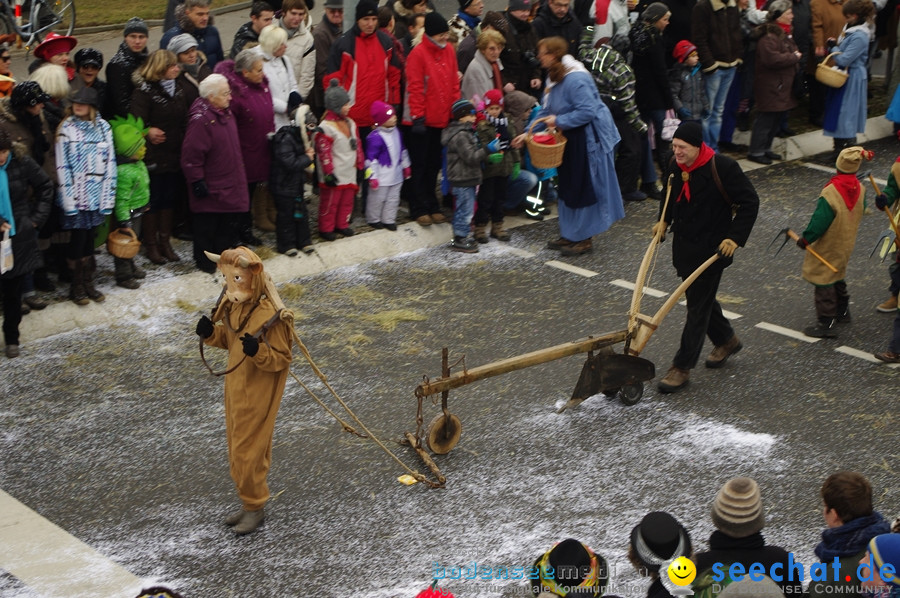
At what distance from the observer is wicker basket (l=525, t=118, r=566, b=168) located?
1055 centimetres

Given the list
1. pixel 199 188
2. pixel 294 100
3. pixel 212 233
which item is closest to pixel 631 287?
pixel 294 100

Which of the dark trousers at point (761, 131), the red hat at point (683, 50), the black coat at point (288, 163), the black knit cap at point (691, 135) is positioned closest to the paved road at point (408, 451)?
the black coat at point (288, 163)

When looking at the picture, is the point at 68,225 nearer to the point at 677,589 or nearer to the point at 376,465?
the point at 376,465

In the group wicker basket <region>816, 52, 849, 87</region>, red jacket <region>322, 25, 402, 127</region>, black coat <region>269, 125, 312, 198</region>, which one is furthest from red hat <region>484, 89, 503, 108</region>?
wicker basket <region>816, 52, 849, 87</region>

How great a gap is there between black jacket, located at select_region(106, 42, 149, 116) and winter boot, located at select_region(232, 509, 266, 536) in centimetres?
454

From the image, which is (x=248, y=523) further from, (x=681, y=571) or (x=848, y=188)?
(x=848, y=188)

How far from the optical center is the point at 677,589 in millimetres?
4609

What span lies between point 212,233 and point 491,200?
276cm

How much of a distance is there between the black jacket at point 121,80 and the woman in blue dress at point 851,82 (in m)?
8.27

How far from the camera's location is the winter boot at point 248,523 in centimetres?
655

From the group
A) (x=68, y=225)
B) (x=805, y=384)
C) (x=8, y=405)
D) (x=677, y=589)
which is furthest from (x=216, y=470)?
(x=805, y=384)

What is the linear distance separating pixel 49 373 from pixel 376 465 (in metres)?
2.79

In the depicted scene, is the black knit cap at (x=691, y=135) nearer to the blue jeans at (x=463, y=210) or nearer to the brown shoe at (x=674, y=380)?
the brown shoe at (x=674, y=380)

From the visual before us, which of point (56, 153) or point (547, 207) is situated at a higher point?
point (56, 153)
